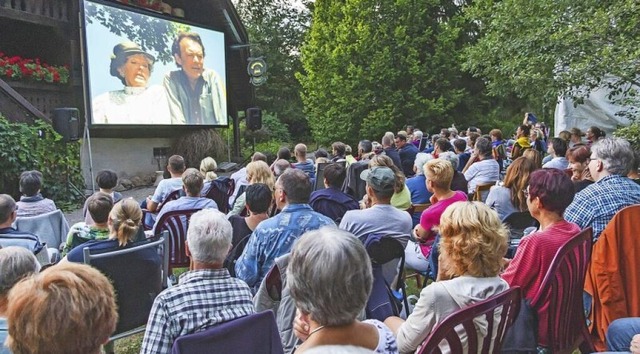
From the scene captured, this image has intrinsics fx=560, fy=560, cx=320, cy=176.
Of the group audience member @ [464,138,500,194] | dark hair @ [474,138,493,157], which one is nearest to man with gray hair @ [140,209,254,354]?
audience member @ [464,138,500,194]

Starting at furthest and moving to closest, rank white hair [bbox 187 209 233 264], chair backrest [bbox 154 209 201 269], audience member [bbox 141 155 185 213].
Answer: audience member [bbox 141 155 185 213], chair backrest [bbox 154 209 201 269], white hair [bbox 187 209 233 264]

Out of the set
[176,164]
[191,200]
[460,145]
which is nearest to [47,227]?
[191,200]

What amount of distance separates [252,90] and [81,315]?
1525cm

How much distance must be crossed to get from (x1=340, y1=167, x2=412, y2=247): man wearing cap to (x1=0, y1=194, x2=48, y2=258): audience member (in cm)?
188

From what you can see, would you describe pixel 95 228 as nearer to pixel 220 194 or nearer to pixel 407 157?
pixel 220 194

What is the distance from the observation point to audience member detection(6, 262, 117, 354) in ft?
4.25

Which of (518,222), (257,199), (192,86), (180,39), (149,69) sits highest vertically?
(180,39)

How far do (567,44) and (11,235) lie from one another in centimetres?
498

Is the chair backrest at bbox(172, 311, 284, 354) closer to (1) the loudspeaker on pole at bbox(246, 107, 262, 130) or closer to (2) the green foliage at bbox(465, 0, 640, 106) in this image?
(2) the green foliage at bbox(465, 0, 640, 106)

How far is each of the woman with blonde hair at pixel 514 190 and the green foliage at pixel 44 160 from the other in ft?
25.6

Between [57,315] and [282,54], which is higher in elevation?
[282,54]

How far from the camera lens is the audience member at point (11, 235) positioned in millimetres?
3332

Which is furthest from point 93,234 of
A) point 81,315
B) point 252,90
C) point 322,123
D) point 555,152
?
point 322,123

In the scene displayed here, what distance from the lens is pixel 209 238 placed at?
2.21m
